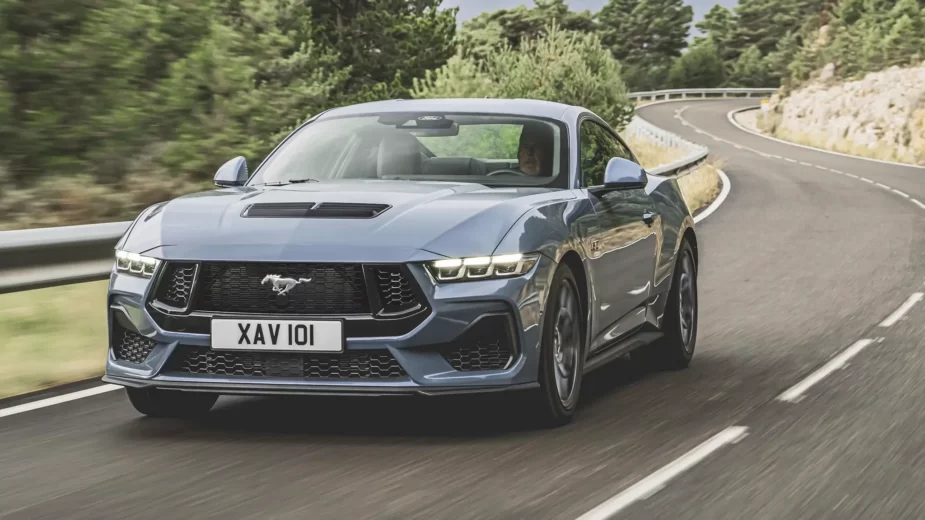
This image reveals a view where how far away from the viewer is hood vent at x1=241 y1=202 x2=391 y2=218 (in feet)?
21.1

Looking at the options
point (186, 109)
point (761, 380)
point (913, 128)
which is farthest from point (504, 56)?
point (761, 380)

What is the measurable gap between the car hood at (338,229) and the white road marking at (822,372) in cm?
199

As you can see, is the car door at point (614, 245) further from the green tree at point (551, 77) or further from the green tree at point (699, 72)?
the green tree at point (699, 72)

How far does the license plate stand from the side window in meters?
2.08

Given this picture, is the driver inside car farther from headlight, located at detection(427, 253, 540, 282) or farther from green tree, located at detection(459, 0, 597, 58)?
green tree, located at detection(459, 0, 597, 58)

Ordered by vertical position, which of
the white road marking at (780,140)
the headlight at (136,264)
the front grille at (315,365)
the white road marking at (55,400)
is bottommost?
the white road marking at (780,140)

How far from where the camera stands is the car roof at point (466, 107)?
802 centimetres

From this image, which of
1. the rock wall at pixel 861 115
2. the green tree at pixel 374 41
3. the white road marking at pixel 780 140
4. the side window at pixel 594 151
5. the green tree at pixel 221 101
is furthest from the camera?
the green tree at pixel 374 41

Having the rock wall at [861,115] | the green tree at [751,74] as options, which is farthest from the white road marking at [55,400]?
the green tree at [751,74]

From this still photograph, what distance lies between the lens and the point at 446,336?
623cm

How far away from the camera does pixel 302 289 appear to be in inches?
245

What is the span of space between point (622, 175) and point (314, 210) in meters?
1.86

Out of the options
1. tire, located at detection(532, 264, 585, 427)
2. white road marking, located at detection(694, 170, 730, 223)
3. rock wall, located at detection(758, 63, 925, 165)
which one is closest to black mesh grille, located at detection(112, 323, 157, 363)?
tire, located at detection(532, 264, 585, 427)

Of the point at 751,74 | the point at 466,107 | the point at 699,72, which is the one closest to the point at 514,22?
the point at 699,72
